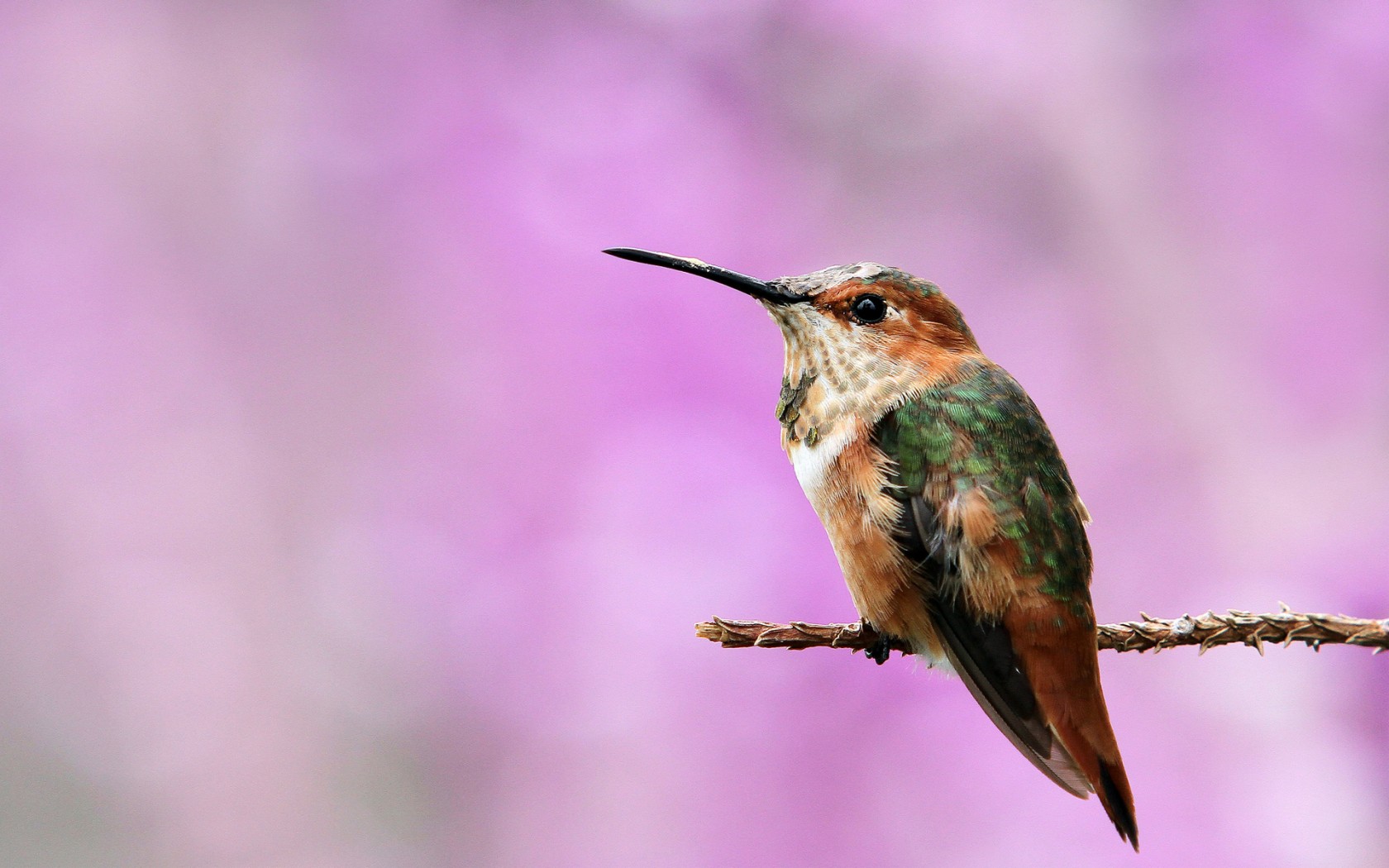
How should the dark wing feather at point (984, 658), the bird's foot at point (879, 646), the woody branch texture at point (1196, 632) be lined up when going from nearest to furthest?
the woody branch texture at point (1196, 632) → the dark wing feather at point (984, 658) → the bird's foot at point (879, 646)

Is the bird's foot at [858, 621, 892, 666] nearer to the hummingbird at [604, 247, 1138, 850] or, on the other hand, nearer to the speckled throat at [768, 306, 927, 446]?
the hummingbird at [604, 247, 1138, 850]

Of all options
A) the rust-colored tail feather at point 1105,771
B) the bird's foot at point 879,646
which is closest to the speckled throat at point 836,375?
the bird's foot at point 879,646

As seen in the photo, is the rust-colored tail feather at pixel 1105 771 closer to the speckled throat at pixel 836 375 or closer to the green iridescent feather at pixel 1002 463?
the green iridescent feather at pixel 1002 463

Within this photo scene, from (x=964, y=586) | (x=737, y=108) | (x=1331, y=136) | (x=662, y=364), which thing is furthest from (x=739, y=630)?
(x=1331, y=136)

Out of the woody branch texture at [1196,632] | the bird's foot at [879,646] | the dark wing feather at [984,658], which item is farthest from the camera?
the bird's foot at [879,646]

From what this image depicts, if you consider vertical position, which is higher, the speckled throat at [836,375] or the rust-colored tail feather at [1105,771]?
the speckled throat at [836,375]

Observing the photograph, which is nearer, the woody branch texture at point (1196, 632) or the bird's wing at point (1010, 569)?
the woody branch texture at point (1196, 632)

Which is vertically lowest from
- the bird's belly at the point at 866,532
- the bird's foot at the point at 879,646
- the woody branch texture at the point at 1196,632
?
the woody branch texture at the point at 1196,632
